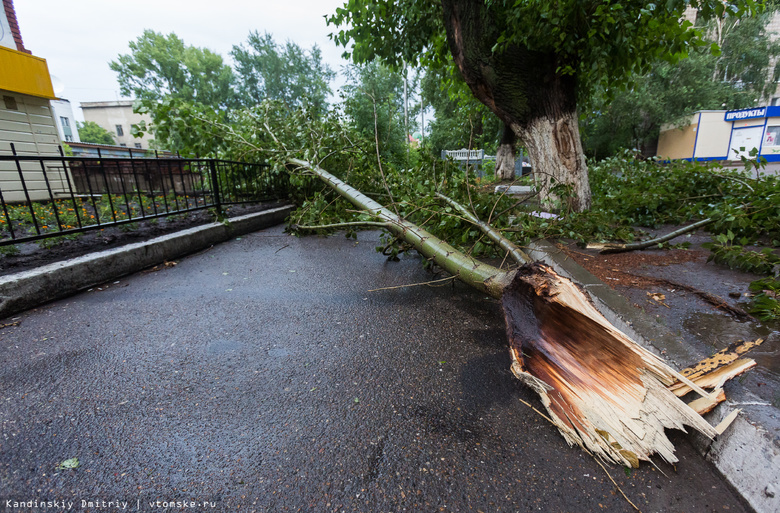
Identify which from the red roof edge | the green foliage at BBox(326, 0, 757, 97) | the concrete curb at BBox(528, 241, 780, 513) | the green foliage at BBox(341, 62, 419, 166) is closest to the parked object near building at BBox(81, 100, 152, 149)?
the green foliage at BBox(341, 62, 419, 166)

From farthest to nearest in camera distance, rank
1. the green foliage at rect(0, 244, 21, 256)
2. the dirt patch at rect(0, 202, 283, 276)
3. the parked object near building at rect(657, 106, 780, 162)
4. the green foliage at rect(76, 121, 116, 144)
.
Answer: the green foliage at rect(76, 121, 116, 144)
the parked object near building at rect(657, 106, 780, 162)
the green foliage at rect(0, 244, 21, 256)
the dirt patch at rect(0, 202, 283, 276)

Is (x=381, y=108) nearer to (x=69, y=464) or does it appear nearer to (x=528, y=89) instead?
(x=528, y=89)

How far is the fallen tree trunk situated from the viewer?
145 centimetres

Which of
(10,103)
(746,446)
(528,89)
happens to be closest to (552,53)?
(528,89)

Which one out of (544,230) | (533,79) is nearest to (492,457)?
(544,230)

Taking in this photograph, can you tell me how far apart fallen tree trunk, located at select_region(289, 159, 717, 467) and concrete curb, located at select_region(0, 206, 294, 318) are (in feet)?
12.6

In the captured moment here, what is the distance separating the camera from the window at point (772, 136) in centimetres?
1949

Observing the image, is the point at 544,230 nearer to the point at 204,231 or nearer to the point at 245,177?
the point at 204,231

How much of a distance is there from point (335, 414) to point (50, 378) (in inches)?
67.6

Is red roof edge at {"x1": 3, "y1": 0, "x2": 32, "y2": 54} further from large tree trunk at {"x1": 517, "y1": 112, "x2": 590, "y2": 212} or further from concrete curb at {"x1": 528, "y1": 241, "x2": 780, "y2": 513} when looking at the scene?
concrete curb at {"x1": 528, "y1": 241, "x2": 780, "y2": 513}

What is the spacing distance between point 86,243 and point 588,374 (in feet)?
17.2

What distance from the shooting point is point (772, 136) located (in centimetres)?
1972

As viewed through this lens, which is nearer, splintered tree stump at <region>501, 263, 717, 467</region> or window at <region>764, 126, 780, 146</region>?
splintered tree stump at <region>501, 263, 717, 467</region>

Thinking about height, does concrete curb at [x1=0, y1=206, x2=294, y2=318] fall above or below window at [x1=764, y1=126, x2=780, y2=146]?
below
